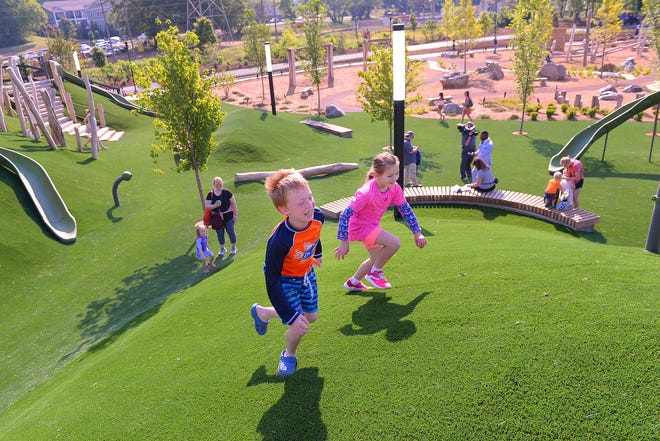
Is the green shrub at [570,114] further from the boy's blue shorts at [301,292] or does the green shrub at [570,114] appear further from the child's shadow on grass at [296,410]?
the child's shadow on grass at [296,410]

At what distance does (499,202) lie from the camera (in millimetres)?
12750

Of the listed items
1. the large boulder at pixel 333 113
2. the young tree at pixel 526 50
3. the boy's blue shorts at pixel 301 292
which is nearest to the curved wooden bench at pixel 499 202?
the boy's blue shorts at pixel 301 292

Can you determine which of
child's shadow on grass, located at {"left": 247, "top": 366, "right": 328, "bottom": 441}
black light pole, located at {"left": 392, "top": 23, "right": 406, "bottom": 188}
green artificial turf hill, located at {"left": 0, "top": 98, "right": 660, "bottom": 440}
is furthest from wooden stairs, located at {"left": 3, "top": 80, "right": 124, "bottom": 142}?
child's shadow on grass, located at {"left": 247, "top": 366, "right": 328, "bottom": 441}

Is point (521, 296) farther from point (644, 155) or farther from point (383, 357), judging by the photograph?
point (644, 155)

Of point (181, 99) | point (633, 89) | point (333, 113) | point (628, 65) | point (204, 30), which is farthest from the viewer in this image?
point (204, 30)

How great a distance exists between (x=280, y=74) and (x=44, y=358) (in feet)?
150

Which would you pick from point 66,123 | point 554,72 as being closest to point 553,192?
point 66,123

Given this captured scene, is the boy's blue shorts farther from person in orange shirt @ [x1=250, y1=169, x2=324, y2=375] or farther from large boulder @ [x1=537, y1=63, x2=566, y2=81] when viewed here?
large boulder @ [x1=537, y1=63, x2=566, y2=81]

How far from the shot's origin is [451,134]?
22.9 meters

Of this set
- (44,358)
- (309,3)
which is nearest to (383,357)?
(44,358)

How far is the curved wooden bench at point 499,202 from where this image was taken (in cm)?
1139

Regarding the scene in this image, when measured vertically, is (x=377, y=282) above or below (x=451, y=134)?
above

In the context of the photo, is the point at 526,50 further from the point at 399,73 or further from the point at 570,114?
the point at 399,73

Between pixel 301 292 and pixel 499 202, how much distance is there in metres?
9.59
